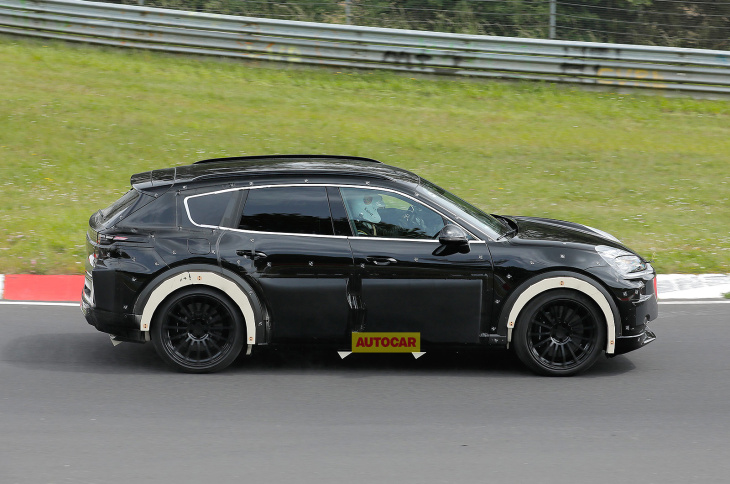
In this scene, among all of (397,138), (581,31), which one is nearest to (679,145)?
(581,31)

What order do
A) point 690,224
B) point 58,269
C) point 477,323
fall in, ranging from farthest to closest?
point 690,224 → point 58,269 → point 477,323

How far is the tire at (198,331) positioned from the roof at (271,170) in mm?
942

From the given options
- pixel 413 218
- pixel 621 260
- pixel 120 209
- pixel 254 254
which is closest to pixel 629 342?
pixel 621 260

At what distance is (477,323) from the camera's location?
6863 mm

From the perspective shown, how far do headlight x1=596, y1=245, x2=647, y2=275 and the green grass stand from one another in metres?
3.41

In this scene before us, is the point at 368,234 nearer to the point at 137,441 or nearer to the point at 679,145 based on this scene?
the point at 137,441

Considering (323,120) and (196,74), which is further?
(196,74)

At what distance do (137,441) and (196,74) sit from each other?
1243 centimetres

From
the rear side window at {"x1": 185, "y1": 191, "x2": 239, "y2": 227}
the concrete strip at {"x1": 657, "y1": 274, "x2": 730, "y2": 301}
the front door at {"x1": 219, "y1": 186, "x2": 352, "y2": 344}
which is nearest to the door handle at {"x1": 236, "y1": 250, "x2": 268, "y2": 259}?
the front door at {"x1": 219, "y1": 186, "x2": 352, "y2": 344}

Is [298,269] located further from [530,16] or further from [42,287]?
[530,16]

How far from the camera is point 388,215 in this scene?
22.9ft

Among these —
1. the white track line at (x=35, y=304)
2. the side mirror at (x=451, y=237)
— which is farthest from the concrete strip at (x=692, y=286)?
the white track line at (x=35, y=304)

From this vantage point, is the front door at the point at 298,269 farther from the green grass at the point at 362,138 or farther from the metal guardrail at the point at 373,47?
the metal guardrail at the point at 373,47

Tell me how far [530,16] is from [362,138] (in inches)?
190
